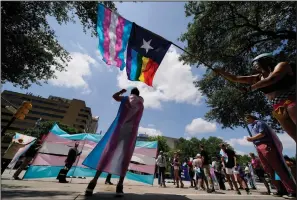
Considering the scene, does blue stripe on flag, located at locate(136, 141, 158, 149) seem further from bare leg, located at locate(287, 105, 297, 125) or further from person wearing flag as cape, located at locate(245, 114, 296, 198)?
bare leg, located at locate(287, 105, 297, 125)

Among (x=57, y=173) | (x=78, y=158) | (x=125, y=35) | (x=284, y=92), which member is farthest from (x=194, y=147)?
(x=284, y=92)

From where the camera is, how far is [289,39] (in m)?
13.6

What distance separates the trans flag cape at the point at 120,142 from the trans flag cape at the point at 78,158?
6.79 m

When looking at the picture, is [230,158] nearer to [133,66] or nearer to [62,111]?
[133,66]

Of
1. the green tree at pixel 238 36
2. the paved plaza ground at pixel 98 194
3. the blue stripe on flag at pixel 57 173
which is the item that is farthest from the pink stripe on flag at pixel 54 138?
the green tree at pixel 238 36

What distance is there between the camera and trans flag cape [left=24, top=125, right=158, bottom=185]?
1002cm

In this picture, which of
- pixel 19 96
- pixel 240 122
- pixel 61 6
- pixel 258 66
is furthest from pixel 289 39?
pixel 19 96

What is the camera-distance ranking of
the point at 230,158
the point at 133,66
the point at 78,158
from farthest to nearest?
1. the point at 78,158
2. the point at 230,158
3. the point at 133,66

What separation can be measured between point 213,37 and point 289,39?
4.59 m

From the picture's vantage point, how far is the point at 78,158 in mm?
10805

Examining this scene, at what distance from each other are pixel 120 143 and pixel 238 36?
43.0ft

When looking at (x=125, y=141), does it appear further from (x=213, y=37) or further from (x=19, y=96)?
(x=19, y=96)

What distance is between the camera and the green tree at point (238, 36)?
12.9 m

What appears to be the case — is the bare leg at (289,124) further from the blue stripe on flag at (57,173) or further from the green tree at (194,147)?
the green tree at (194,147)
